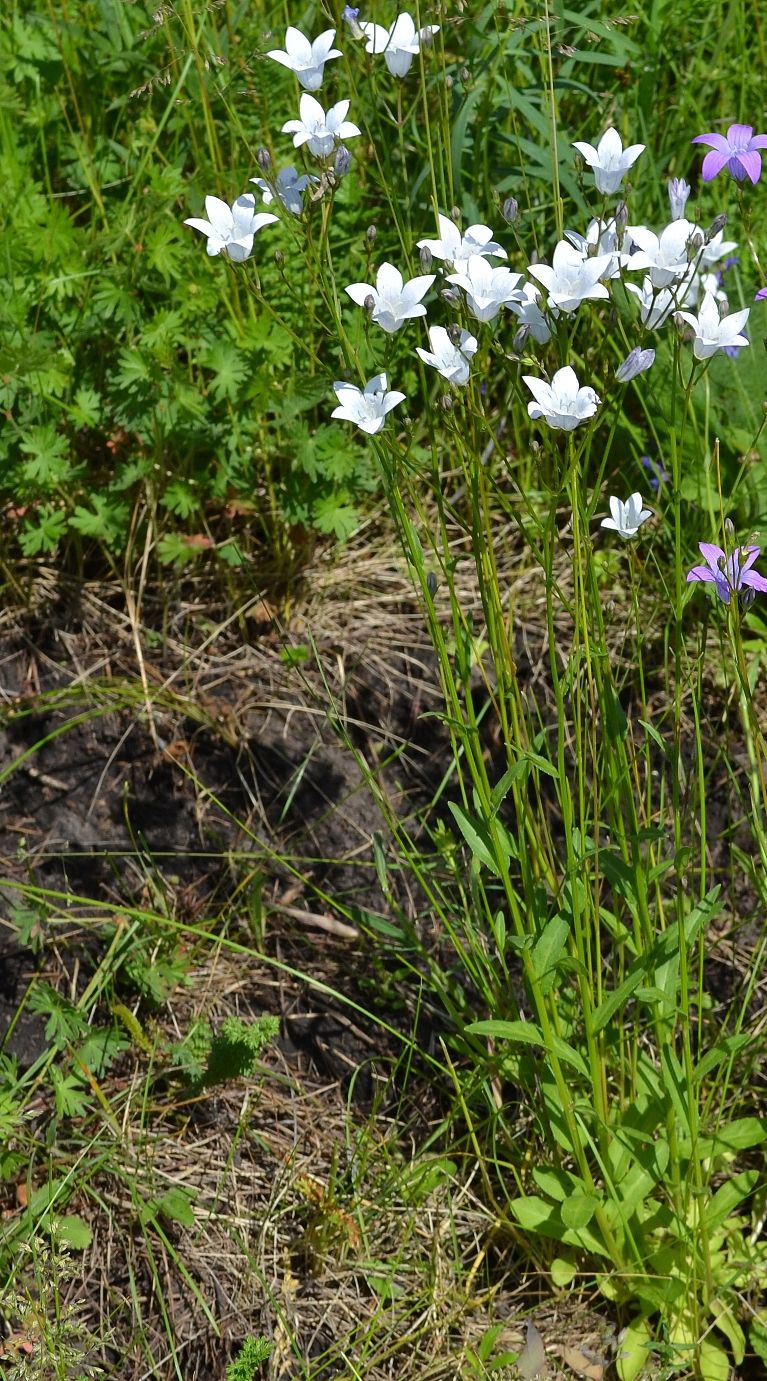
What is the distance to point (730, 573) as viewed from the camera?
1.43m

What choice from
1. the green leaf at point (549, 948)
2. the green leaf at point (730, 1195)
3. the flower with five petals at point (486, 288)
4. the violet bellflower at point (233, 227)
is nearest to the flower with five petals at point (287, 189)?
the violet bellflower at point (233, 227)

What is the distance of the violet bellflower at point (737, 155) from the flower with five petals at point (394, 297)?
14.9 inches

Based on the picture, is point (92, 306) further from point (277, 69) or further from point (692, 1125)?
point (692, 1125)

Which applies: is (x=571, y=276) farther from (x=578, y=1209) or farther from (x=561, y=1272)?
(x=561, y=1272)

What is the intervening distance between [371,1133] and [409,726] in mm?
843

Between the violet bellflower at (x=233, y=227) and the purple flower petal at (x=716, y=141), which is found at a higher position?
the purple flower petal at (x=716, y=141)

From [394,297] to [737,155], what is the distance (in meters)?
0.46

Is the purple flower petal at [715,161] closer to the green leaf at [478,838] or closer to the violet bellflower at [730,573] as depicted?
the violet bellflower at [730,573]

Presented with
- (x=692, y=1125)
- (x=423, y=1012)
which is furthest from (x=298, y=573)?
(x=692, y=1125)

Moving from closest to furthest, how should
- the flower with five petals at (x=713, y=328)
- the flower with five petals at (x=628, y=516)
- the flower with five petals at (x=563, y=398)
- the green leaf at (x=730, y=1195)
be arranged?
the flower with five petals at (x=563, y=398) < the flower with five petals at (x=713, y=328) < the flower with five petals at (x=628, y=516) < the green leaf at (x=730, y=1195)

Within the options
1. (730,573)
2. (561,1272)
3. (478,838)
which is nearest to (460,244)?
(730,573)

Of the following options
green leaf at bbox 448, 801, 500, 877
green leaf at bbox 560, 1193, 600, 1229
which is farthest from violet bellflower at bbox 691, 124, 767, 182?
green leaf at bbox 560, 1193, 600, 1229

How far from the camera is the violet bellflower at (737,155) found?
149 centimetres

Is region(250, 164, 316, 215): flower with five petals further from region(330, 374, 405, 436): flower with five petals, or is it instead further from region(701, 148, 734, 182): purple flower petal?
region(701, 148, 734, 182): purple flower petal
